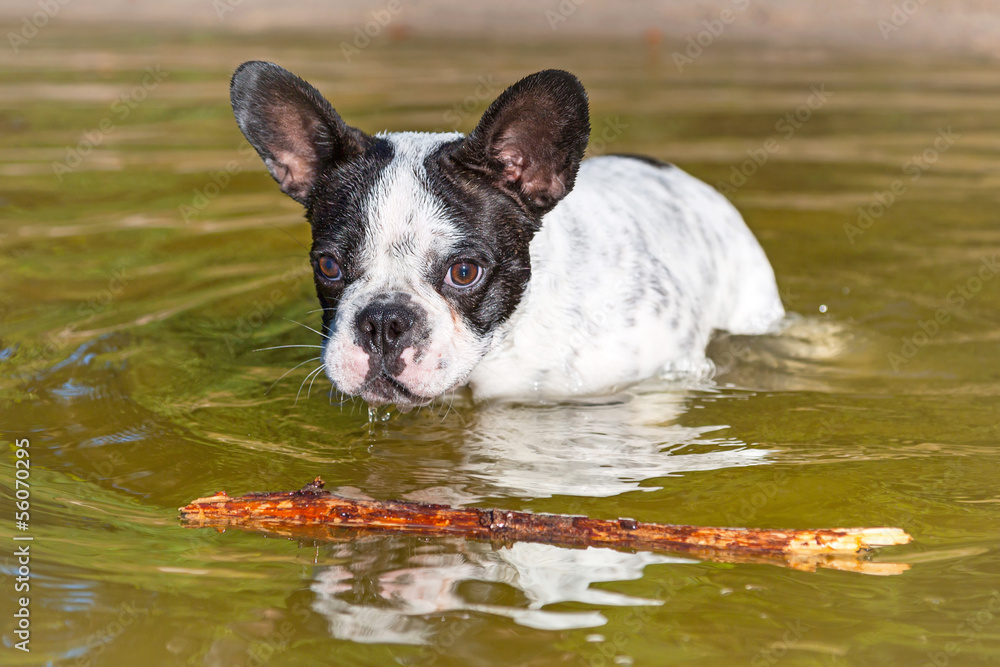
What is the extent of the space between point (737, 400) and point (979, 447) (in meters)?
1.18

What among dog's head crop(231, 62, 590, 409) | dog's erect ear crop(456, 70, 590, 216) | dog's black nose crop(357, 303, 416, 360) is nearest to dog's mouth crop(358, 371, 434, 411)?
dog's head crop(231, 62, 590, 409)

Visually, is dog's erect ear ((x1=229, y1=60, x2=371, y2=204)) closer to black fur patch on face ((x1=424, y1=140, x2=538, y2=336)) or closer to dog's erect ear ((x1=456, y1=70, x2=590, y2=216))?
black fur patch on face ((x1=424, y1=140, x2=538, y2=336))

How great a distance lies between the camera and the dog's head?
443 cm

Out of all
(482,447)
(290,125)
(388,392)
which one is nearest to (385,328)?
(388,392)

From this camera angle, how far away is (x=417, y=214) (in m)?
4.55

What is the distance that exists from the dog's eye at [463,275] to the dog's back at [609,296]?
37 cm

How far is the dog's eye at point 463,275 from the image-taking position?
180 inches

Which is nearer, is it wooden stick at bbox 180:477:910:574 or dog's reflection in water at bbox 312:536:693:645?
dog's reflection in water at bbox 312:536:693:645

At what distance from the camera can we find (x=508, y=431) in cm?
523

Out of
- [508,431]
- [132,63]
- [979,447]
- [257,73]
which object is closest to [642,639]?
[508,431]

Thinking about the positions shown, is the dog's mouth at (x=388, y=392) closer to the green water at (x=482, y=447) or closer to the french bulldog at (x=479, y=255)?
the french bulldog at (x=479, y=255)

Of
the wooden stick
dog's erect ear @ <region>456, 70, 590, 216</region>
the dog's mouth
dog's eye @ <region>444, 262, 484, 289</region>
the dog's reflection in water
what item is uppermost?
dog's erect ear @ <region>456, 70, 590, 216</region>

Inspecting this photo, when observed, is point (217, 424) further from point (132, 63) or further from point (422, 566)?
point (132, 63)

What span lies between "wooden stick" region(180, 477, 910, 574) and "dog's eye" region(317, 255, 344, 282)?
1005 millimetres
